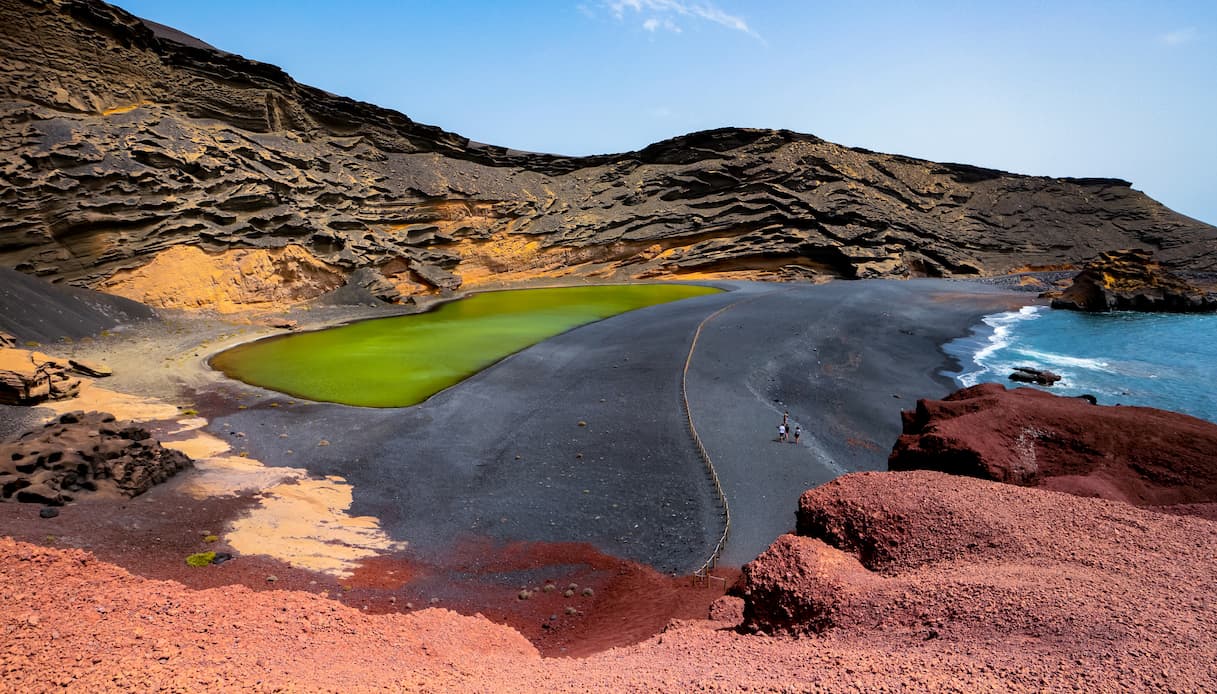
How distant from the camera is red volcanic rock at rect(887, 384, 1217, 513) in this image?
661 centimetres

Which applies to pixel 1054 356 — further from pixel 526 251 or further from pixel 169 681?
pixel 526 251

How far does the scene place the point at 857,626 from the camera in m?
4.24

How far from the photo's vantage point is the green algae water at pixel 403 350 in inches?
779

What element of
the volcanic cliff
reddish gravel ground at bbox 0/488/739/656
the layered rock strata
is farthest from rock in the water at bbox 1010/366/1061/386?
the layered rock strata

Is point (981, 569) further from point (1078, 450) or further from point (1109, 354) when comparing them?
point (1109, 354)

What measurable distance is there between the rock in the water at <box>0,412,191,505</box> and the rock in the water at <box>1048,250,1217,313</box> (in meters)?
47.5

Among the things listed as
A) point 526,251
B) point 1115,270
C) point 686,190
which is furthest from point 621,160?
point 1115,270

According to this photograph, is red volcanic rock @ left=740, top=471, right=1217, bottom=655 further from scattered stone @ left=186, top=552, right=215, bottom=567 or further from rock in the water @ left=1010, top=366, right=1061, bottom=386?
rock in the water @ left=1010, top=366, right=1061, bottom=386

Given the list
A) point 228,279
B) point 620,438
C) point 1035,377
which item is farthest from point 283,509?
point 1035,377

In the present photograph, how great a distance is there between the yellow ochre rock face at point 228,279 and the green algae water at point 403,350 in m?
5.07

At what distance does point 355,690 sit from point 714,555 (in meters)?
7.08

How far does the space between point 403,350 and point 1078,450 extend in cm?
2341

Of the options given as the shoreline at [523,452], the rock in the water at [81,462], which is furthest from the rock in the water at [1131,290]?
the rock in the water at [81,462]

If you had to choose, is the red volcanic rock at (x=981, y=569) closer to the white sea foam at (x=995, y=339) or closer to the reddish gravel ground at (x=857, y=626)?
the reddish gravel ground at (x=857, y=626)
